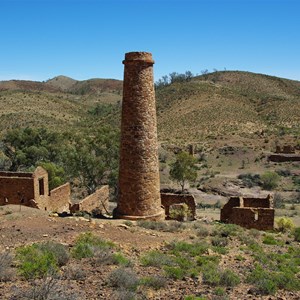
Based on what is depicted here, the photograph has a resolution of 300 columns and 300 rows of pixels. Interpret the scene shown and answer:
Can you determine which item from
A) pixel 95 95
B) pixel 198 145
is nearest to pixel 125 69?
pixel 198 145

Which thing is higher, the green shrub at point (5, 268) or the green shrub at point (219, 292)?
the green shrub at point (5, 268)

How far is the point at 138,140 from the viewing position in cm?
1416

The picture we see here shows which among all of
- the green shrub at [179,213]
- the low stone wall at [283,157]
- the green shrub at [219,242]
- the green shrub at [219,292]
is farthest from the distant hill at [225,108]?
the green shrub at [219,292]

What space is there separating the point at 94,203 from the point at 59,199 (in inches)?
68.5

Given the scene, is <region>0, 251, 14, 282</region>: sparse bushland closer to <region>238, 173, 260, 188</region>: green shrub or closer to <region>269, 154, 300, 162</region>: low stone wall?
<region>238, 173, 260, 188</region>: green shrub

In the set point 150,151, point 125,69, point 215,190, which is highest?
point 125,69

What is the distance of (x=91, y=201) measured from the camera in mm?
18125

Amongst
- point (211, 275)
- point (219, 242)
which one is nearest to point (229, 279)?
point (211, 275)

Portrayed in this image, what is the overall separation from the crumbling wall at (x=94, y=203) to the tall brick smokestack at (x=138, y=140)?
3.07m

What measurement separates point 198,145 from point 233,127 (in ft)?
47.5

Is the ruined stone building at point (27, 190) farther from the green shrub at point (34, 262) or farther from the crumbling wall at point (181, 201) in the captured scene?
the green shrub at point (34, 262)

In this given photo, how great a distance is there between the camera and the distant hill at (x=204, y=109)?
64.1 m

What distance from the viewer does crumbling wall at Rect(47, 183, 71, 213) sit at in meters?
18.2

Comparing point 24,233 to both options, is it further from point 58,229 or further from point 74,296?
point 74,296
